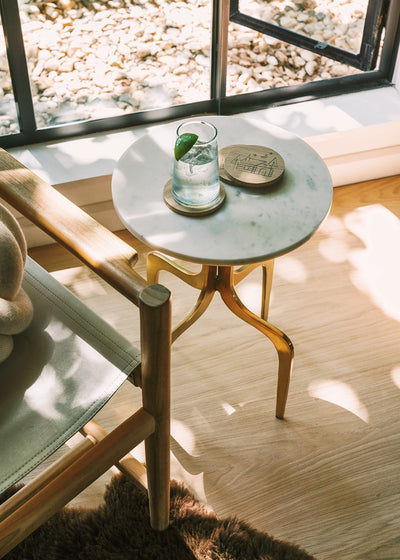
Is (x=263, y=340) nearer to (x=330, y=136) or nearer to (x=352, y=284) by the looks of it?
(x=352, y=284)

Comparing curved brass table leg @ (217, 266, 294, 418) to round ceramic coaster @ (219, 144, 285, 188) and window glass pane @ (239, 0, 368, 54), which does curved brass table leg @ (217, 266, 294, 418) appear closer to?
round ceramic coaster @ (219, 144, 285, 188)

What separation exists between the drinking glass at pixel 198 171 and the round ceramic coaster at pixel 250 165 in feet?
0.24

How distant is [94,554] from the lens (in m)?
1.16

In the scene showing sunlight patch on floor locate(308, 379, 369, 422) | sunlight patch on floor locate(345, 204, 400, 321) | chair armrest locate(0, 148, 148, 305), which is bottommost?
sunlight patch on floor locate(308, 379, 369, 422)

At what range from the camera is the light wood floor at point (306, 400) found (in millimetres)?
1250

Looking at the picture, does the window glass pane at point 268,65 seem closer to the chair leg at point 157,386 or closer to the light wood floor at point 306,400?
the light wood floor at point 306,400

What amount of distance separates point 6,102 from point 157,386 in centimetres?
118

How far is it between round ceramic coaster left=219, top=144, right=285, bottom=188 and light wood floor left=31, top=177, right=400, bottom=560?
1.76 feet

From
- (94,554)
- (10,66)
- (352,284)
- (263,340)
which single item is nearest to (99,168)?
(10,66)

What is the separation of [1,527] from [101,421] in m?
0.54

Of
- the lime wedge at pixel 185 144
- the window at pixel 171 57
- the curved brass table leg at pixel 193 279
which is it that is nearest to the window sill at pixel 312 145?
the window at pixel 171 57

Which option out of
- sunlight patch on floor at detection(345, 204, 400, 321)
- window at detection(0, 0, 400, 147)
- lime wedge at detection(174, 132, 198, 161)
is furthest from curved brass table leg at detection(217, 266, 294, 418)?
window at detection(0, 0, 400, 147)

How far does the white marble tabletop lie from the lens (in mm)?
1075

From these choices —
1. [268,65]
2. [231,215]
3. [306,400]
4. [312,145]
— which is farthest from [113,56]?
[306,400]
